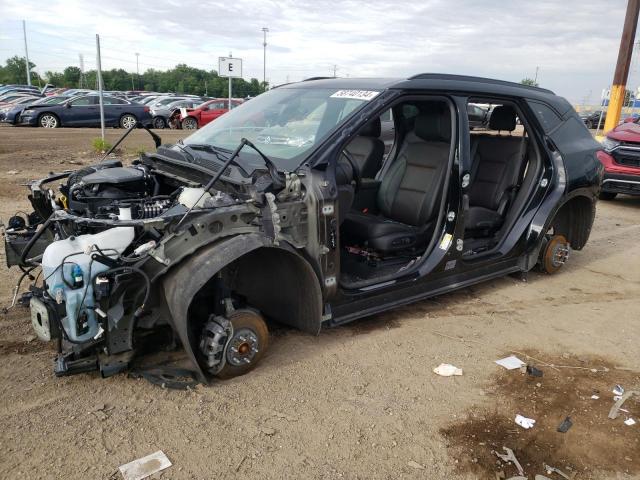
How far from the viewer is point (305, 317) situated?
351cm

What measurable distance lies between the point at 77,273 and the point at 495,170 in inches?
152

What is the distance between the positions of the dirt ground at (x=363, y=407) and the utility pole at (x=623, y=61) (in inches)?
573

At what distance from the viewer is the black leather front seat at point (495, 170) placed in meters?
4.92

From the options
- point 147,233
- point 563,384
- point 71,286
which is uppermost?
point 147,233

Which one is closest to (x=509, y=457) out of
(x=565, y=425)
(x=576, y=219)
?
(x=565, y=425)

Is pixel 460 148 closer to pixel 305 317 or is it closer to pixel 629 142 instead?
pixel 305 317

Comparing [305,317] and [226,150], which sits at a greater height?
[226,150]

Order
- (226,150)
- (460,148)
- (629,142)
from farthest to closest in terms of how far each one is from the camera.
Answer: (629,142)
(460,148)
(226,150)

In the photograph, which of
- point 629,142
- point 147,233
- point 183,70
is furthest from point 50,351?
point 183,70

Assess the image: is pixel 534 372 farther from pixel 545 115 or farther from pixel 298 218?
pixel 545 115

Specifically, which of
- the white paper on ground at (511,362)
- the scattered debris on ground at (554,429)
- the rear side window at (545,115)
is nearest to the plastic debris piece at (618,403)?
the scattered debris on ground at (554,429)

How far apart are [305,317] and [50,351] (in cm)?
168

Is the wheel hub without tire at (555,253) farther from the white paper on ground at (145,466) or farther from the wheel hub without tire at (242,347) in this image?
the white paper on ground at (145,466)

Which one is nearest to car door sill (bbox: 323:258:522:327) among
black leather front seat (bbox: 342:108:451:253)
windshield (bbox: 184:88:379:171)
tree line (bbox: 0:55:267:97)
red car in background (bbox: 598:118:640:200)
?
black leather front seat (bbox: 342:108:451:253)
